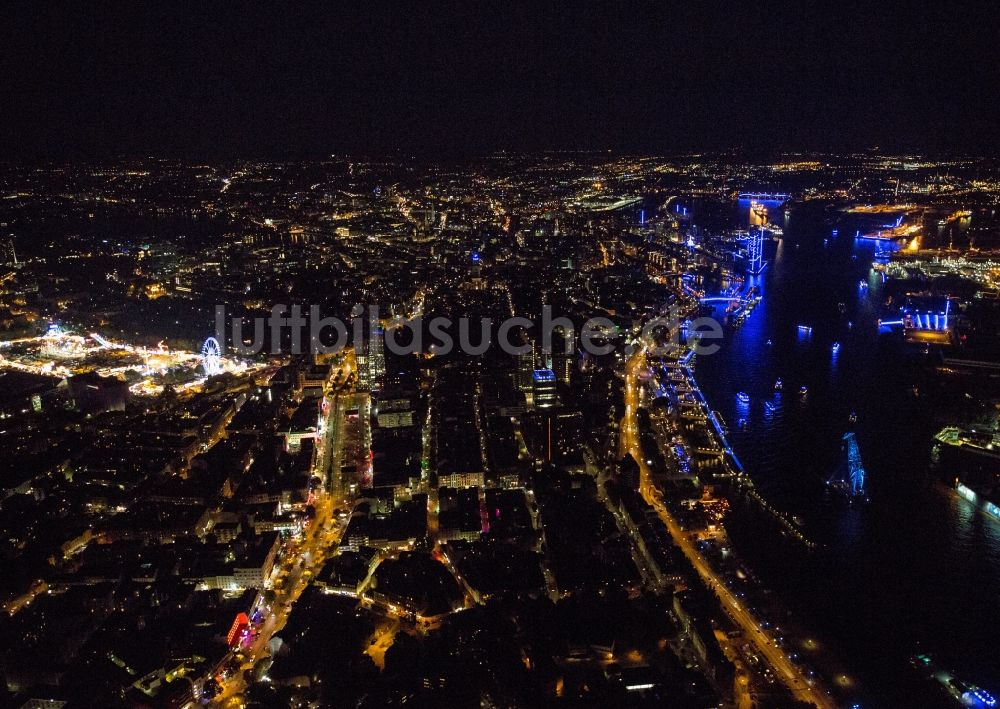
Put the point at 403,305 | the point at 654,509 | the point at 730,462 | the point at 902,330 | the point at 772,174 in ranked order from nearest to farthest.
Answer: the point at 654,509 → the point at 730,462 → the point at 902,330 → the point at 403,305 → the point at 772,174

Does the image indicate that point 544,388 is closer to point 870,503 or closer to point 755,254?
point 870,503

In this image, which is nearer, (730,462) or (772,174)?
(730,462)

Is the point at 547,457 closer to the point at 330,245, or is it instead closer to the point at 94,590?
the point at 94,590

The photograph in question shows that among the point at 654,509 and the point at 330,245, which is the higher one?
the point at 330,245

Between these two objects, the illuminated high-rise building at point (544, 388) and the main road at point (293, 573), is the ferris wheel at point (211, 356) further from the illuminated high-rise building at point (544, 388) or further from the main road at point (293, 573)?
the illuminated high-rise building at point (544, 388)

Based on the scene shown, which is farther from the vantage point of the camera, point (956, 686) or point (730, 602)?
point (730, 602)

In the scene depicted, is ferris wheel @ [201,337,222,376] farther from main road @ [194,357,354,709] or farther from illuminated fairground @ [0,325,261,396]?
main road @ [194,357,354,709]

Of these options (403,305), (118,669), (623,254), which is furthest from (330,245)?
(118,669)

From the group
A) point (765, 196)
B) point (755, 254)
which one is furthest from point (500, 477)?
point (765, 196)
